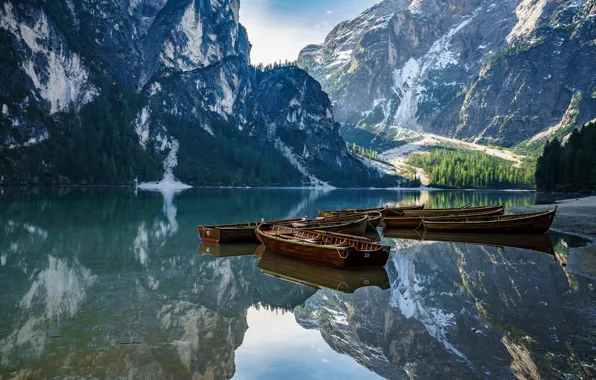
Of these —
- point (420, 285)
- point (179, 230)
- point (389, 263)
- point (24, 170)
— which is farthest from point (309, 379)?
point (24, 170)

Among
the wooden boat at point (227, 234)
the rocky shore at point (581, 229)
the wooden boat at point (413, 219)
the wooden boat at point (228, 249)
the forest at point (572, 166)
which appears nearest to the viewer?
the rocky shore at point (581, 229)

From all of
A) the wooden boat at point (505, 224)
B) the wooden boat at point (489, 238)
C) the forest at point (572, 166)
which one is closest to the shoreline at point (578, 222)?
the wooden boat at point (505, 224)

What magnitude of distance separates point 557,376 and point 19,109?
228 m

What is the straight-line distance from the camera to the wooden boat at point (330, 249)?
26.0 m

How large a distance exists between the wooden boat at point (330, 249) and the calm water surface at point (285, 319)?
1191 mm

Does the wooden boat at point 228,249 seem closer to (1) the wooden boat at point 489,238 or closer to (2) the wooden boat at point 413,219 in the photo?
(1) the wooden boat at point 489,238

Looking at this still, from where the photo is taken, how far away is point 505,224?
44719 mm

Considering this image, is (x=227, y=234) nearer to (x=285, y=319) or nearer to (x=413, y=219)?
(x=285, y=319)

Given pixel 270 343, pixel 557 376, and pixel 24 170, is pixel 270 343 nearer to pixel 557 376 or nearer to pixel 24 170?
pixel 557 376

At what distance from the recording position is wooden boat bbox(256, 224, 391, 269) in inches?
1022

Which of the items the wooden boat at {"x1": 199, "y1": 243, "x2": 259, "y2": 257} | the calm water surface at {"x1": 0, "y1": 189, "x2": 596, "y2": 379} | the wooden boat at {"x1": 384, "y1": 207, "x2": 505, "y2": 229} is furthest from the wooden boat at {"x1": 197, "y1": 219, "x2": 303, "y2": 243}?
the wooden boat at {"x1": 384, "y1": 207, "x2": 505, "y2": 229}

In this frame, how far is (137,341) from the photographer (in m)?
14.2

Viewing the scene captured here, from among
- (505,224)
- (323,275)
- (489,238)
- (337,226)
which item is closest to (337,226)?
(337,226)

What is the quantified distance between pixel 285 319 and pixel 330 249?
8.83 m
